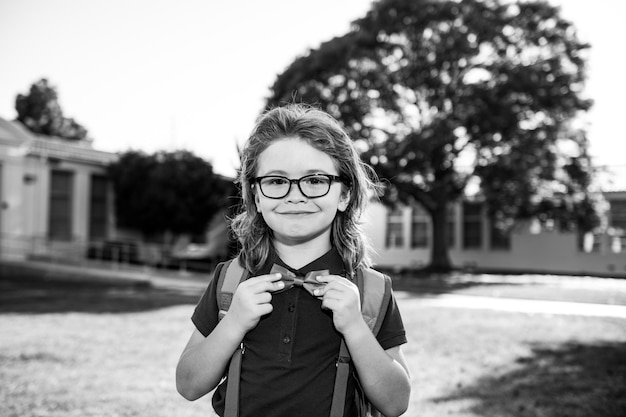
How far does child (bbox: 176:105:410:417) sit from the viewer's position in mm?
1912

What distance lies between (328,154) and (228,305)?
614 mm

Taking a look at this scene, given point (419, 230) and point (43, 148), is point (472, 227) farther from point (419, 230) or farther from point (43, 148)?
point (43, 148)

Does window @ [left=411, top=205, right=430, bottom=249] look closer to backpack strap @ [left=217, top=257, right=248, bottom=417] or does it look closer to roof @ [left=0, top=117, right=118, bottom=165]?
roof @ [left=0, top=117, right=118, bottom=165]

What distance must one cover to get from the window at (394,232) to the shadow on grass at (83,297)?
59.5 ft

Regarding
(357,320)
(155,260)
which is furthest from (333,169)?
(155,260)

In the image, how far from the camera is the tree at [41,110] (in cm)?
4266

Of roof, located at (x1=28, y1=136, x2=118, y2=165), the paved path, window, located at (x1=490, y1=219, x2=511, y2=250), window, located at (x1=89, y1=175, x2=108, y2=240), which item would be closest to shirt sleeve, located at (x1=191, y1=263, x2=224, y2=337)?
the paved path

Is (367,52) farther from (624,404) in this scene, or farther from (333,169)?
(333,169)

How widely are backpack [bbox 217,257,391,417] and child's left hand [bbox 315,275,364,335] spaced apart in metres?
0.10

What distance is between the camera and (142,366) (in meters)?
6.08

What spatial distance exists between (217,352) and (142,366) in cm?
448

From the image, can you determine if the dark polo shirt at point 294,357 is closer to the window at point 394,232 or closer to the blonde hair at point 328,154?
the blonde hair at point 328,154

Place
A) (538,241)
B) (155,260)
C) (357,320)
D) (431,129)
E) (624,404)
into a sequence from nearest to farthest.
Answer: (357,320)
(624,404)
(431,129)
(155,260)
(538,241)

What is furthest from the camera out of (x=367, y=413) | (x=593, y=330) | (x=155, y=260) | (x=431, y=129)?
(x=155, y=260)
